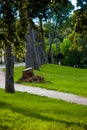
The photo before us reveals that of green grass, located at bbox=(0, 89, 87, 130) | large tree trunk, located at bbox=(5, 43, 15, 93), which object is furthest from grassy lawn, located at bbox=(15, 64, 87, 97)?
green grass, located at bbox=(0, 89, 87, 130)

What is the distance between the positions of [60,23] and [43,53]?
415 inches

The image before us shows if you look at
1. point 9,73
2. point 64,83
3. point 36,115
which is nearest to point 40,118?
point 36,115

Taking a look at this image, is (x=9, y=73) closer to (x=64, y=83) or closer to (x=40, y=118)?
(x=40, y=118)

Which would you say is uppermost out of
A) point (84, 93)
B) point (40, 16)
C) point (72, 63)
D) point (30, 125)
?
point (40, 16)

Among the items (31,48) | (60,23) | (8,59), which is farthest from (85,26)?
(60,23)

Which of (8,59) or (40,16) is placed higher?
(40,16)

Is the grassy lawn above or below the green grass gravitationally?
below

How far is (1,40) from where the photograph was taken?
492 inches

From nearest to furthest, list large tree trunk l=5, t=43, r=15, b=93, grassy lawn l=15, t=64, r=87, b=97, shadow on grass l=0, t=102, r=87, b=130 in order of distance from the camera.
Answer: shadow on grass l=0, t=102, r=87, b=130, large tree trunk l=5, t=43, r=15, b=93, grassy lawn l=15, t=64, r=87, b=97

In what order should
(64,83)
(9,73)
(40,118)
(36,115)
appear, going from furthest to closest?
(64,83) < (9,73) < (36,115) < (40,118)

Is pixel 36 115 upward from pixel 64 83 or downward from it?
upward

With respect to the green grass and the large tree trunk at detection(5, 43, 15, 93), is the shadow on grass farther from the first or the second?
the large tree trunk at detection(5, 43, 15, 93)

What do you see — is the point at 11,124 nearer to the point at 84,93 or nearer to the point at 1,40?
the point at 1,40

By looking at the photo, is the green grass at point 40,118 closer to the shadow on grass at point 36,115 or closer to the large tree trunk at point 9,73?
the shadow on grass at point 36,115
